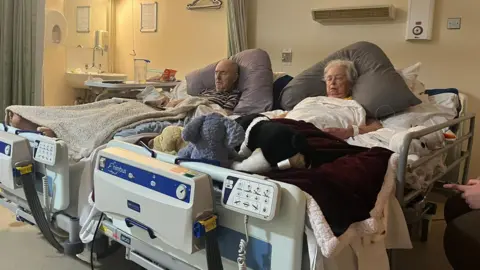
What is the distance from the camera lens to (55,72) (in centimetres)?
386

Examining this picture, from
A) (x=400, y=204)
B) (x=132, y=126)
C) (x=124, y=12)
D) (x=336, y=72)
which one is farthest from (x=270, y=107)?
(x=124, y=12)

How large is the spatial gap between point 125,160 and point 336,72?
150cm

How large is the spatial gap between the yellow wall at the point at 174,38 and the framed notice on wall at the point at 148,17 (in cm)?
5

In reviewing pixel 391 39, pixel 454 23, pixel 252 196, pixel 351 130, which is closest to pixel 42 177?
pixel 252 196

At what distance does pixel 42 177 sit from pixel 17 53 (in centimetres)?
183

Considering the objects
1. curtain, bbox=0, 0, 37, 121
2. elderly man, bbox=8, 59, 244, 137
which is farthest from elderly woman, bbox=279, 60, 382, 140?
curtain, bbox=0, 0, 37, 121

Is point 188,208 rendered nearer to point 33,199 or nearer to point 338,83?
point 33,199

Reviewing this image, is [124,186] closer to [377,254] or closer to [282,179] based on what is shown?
[282,179]

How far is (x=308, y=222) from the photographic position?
101cm

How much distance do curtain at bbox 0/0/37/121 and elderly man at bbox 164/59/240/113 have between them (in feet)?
4.55

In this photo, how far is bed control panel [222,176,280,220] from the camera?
0.97 metres

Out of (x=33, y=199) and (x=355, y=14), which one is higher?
(x=355, y=14)

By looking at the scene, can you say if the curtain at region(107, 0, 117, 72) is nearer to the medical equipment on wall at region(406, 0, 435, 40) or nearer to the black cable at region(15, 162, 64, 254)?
the medical equipment on wall at region(406, 0, 435, 40)

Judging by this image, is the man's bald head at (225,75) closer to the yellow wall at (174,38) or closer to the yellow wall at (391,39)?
the yellow wall at (391,39)
